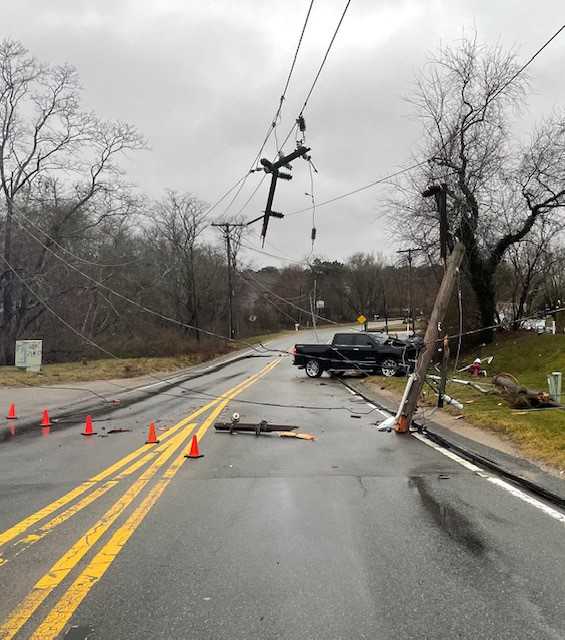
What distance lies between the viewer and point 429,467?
8.05 meters

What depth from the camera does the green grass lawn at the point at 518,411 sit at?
911cm

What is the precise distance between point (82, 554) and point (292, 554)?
5.55 ft

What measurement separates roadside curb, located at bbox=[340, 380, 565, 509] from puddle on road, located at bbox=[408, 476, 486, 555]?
124 cm

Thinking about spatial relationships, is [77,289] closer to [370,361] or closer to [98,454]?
[370,361]

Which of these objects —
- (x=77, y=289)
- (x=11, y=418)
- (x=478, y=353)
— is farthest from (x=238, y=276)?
(x=11, y=418)

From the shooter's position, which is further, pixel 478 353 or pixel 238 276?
pixel 238 276

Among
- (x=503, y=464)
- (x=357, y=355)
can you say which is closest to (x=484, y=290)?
(x=357, y=355)

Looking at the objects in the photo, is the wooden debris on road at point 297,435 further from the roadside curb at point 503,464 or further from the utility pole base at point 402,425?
the roadside curb at point 503,464

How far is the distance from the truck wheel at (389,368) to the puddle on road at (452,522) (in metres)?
17.3

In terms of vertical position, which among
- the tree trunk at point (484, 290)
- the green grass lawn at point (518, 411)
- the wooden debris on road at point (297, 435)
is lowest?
the wooden debris on road at point (297, 435)

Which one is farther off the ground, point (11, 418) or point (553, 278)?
point (553, 278)

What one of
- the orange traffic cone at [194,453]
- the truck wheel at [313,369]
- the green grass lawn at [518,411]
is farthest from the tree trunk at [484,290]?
the orange traffic cone at [194,453]

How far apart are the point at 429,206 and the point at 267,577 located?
79.2 ft

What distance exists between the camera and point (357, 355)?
2522cm
